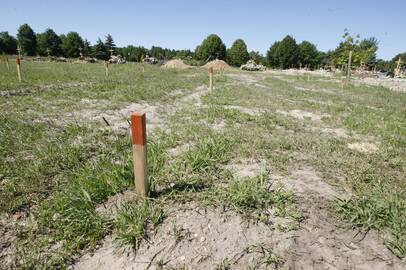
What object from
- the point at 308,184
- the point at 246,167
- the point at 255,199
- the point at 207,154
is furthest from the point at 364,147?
the point at 255,199

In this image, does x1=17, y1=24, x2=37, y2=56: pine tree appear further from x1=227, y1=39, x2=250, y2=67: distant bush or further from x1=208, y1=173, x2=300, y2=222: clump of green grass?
x1=208, y1=173, x2=300, y2=222: clump of green grass

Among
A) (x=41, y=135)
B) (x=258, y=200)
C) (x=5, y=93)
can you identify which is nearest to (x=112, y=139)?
(x=41, y=135)

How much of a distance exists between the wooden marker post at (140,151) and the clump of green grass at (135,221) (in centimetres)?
18

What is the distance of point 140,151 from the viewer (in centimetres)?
296

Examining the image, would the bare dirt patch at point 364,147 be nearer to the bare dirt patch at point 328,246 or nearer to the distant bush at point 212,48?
the bare dirt patch at point 328,246

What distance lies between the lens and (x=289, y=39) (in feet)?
304

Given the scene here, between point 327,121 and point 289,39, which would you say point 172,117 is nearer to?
point 327,121

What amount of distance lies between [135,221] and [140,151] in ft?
2.46

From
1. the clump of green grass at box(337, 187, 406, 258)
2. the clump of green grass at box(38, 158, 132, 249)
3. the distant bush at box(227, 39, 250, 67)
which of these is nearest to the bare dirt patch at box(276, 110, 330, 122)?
the clump of green grass at box(337, 187, 406, 258)

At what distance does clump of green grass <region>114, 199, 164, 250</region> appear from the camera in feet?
8.69

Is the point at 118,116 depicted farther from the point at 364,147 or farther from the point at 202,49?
the point at 202,49

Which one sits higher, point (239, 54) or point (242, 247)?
point (239, 54)

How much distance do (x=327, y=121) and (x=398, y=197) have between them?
5.09 m

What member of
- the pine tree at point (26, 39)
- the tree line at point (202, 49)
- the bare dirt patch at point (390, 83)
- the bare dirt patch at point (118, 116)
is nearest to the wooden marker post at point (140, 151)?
the bare dirt patch at point (118, 116)
